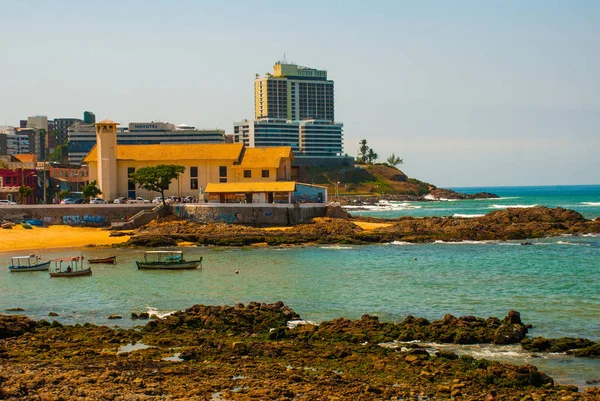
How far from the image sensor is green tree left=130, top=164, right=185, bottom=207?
2894 inches

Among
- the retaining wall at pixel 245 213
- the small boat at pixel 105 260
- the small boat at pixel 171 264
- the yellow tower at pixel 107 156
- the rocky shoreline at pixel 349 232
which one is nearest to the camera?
the small boat at pixel 171 264

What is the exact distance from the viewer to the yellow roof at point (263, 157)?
79250mm

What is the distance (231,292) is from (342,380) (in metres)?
17.4

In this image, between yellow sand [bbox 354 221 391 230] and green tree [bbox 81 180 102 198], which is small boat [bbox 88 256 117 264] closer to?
yellow sand [bbox 354 221 391 230]

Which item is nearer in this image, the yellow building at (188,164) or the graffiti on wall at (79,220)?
the graffiti on wall at (79,220)

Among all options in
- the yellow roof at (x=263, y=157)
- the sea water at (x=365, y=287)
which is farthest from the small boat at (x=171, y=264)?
the yellow roof at (x=263, y=157)

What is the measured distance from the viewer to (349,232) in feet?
222

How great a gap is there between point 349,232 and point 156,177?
18.4 metres

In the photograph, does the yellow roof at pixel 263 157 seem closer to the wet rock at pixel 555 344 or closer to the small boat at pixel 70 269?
the small boat at pixel 70 269

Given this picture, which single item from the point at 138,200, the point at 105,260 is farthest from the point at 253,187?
the point at 105,260

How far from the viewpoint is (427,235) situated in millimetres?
67062

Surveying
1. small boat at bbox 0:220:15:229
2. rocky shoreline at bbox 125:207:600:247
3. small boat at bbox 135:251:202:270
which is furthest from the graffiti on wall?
small boat at bbox 135:251:202:270

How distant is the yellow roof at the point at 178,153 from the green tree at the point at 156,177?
19.0ft

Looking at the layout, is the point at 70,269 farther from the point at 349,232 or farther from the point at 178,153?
the point at 178,153
